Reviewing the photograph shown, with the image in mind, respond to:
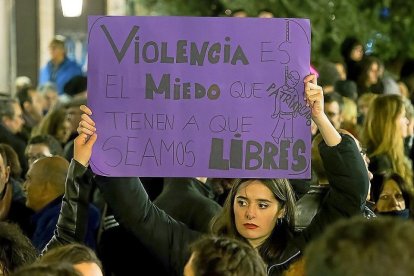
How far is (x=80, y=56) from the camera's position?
65.3 ft

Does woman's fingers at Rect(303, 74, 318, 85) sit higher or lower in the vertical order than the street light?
lower

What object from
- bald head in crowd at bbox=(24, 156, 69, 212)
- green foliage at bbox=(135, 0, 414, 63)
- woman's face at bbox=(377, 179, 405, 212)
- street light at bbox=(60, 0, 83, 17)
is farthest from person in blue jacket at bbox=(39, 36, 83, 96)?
woman's face at bbox=(377, 179, 405, 212)

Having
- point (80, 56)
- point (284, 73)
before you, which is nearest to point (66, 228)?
point (284, 73)

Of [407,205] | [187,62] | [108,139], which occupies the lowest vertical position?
[407,205]

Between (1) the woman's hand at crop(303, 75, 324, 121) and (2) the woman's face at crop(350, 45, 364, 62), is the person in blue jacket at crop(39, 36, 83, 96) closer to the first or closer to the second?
(2) the woman's face at crop(350, 45, 364, 62)

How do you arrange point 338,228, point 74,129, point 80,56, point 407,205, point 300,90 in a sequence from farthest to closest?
1. point 80,56
2. point 74,129
3. point 407,205
4. point 300,90
5. point 338,228

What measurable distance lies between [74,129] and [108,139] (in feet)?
16.5

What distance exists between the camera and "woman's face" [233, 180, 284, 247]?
562 cm

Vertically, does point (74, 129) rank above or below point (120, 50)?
below

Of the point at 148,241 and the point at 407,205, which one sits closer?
the point at 148,241

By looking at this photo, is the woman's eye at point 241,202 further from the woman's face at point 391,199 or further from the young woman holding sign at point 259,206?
the woman's face at point 391,199

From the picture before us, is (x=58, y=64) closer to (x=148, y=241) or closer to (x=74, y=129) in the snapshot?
(x=74, y=129)

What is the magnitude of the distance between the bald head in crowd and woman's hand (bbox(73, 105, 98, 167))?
1.67m

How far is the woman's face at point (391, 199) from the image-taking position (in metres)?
7.64
